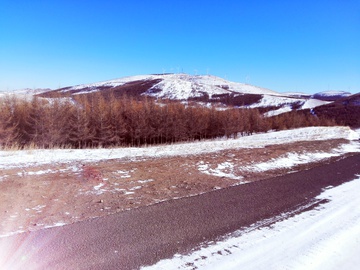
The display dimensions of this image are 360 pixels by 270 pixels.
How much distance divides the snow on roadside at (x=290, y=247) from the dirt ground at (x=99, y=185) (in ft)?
8.11

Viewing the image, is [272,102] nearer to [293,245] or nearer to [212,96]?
[212,96]

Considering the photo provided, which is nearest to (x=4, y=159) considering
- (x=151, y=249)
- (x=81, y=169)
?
(x=81, y=169)

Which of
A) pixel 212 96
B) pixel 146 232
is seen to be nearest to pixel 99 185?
pixel 146 232

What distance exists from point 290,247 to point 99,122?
31067 millimetres

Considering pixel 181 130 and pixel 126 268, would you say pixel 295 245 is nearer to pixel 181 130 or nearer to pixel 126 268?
pixel 126 268

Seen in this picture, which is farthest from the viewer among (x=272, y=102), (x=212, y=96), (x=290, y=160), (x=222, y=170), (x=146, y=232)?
(x=212, y=96)

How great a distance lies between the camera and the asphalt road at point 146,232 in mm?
3826

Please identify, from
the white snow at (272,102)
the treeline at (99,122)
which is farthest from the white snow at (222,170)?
the white snow at (272,102)

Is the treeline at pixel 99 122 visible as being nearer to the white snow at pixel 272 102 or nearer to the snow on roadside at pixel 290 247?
the snow on roadside at pixel 290 247

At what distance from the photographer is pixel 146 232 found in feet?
15.6

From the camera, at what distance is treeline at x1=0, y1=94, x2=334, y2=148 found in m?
28.7

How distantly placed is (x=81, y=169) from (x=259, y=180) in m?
6.28

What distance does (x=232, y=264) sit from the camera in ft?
12.4

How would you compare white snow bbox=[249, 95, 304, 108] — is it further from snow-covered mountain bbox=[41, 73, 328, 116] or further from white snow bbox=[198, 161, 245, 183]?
white snow bbox=[198, 161, 245, 183]
